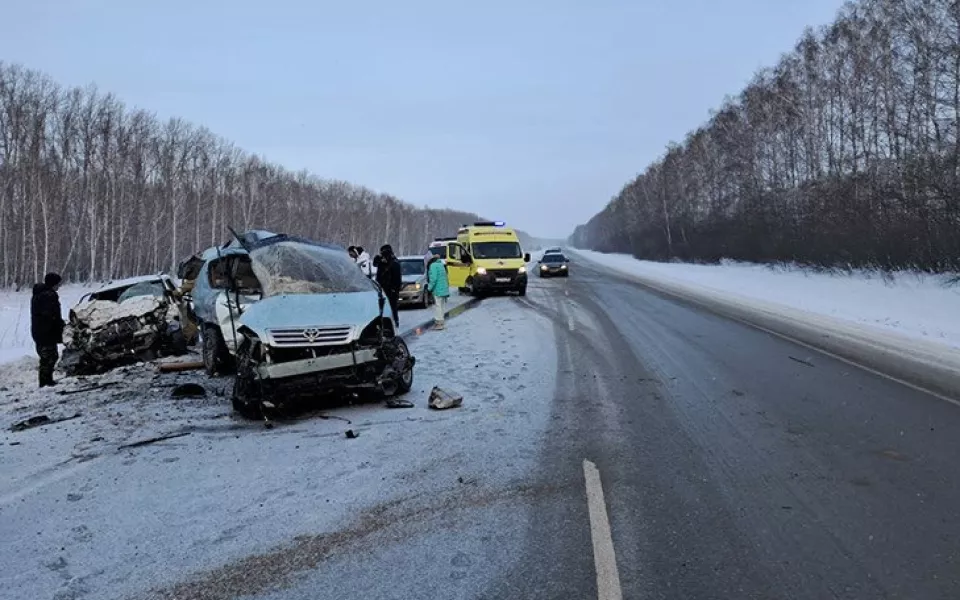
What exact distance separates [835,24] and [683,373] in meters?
35.0

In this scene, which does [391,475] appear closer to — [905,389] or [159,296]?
[905,389]

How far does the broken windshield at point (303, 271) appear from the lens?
7258mm

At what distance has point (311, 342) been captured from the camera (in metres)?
6.31

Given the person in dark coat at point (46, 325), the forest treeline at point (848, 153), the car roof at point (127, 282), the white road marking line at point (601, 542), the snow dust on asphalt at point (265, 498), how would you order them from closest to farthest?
the white road marking line at point (601, 542) < the snow dust on asphalt at point (265, 498) < the person in dark coat at point (46, 325) < the car roof at point (127, 282) < the forest treeline at point (848, 153)

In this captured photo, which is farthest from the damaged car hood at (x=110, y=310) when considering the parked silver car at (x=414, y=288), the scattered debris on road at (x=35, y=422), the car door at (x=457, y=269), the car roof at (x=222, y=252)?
the car door at (x=457, y=269)

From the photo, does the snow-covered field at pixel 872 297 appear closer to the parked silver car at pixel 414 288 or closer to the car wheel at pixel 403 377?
the car wheel at pixel 403 377


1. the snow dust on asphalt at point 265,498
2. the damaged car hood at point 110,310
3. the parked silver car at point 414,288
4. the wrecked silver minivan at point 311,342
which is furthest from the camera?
the parked silver car at point 414,288

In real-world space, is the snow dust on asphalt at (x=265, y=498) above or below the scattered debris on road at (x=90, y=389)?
above

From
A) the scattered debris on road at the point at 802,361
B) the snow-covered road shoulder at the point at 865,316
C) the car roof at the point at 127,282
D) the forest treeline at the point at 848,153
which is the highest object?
the forest treeline at the point at 848,153

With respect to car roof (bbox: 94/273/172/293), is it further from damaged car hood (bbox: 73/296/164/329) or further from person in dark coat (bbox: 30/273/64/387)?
person in dark coat (bbox: 30/273/64/387)

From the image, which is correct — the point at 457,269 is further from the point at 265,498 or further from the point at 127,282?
the point at 265,498

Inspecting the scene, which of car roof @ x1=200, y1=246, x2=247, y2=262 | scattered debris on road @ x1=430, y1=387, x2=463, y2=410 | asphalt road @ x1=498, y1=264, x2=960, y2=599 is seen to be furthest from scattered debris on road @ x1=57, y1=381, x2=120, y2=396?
asphalt road @ x1=498, y1=264, x2=960, y2=599

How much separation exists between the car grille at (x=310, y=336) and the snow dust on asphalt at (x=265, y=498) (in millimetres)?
831

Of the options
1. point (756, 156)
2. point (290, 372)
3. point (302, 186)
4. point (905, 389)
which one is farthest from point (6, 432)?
point (302, 186)
